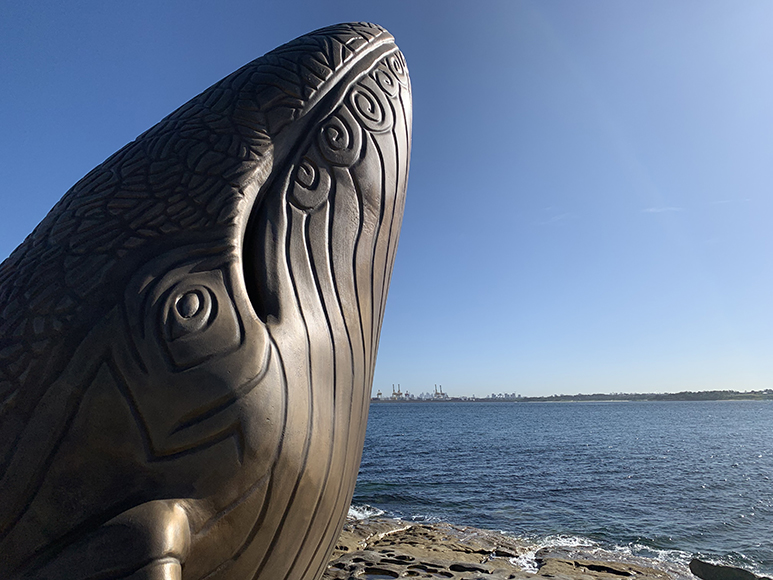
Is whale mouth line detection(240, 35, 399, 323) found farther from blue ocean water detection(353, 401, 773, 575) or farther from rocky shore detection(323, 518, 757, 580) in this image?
blue ocean water detection(353, 401, 773, 575)

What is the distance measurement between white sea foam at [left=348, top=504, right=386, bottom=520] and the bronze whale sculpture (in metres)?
16.3

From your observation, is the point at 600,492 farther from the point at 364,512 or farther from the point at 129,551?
the point at 129,551

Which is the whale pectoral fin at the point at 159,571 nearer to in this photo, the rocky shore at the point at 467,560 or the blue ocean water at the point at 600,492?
the rocky shore at the point at 467,560

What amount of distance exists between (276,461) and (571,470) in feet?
96.0

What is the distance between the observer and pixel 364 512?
17.2m

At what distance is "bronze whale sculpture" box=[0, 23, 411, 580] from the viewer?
2.89 ft

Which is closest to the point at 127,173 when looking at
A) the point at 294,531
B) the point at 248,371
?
the point at 248,371

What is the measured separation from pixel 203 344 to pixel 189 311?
3.0 inches

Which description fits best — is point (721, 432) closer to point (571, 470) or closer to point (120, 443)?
point (571, 470)

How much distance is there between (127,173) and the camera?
1.23 metres

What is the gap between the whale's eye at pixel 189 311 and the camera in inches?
38.1

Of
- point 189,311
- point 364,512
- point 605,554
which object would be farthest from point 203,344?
point 364,512

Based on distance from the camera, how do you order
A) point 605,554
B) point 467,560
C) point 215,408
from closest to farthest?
point 215,408 < point 467,560 < point 605,554

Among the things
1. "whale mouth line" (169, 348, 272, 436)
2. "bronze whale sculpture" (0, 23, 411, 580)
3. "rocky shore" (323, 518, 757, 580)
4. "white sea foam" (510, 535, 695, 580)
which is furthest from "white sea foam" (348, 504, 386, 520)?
"whale mouth line" (169, 348, 272, 436)
